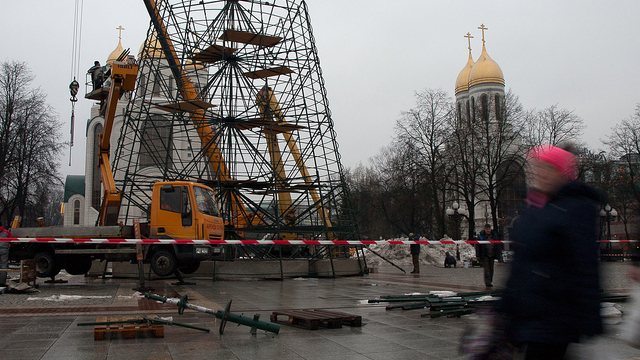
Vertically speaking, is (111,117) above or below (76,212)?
above

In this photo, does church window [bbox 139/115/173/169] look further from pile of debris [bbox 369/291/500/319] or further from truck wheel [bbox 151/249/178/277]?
pile of debris [bbox 369/291/500/319]

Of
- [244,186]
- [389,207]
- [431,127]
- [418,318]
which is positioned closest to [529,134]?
[431,127]

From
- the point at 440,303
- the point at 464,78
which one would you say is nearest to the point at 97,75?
the point at 440,303

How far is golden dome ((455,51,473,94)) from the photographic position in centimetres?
6187

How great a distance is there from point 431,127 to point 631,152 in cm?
1504

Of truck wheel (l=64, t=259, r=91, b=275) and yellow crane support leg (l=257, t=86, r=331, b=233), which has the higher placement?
yellow crane support leg (l=257, t=86, r=331, b=233)

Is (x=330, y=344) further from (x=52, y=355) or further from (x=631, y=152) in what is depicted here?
(x=631, y=152)

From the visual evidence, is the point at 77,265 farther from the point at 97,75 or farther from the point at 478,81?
the point at 478,81

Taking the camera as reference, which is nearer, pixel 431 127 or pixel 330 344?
pixel 330 344

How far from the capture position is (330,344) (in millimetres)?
6254

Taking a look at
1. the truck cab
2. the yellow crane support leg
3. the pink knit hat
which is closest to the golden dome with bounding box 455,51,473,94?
the yellow crane support leg

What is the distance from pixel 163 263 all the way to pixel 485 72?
50159 millimetres

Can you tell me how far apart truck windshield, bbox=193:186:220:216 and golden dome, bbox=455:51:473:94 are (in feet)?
166

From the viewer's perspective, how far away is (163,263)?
573 inches
